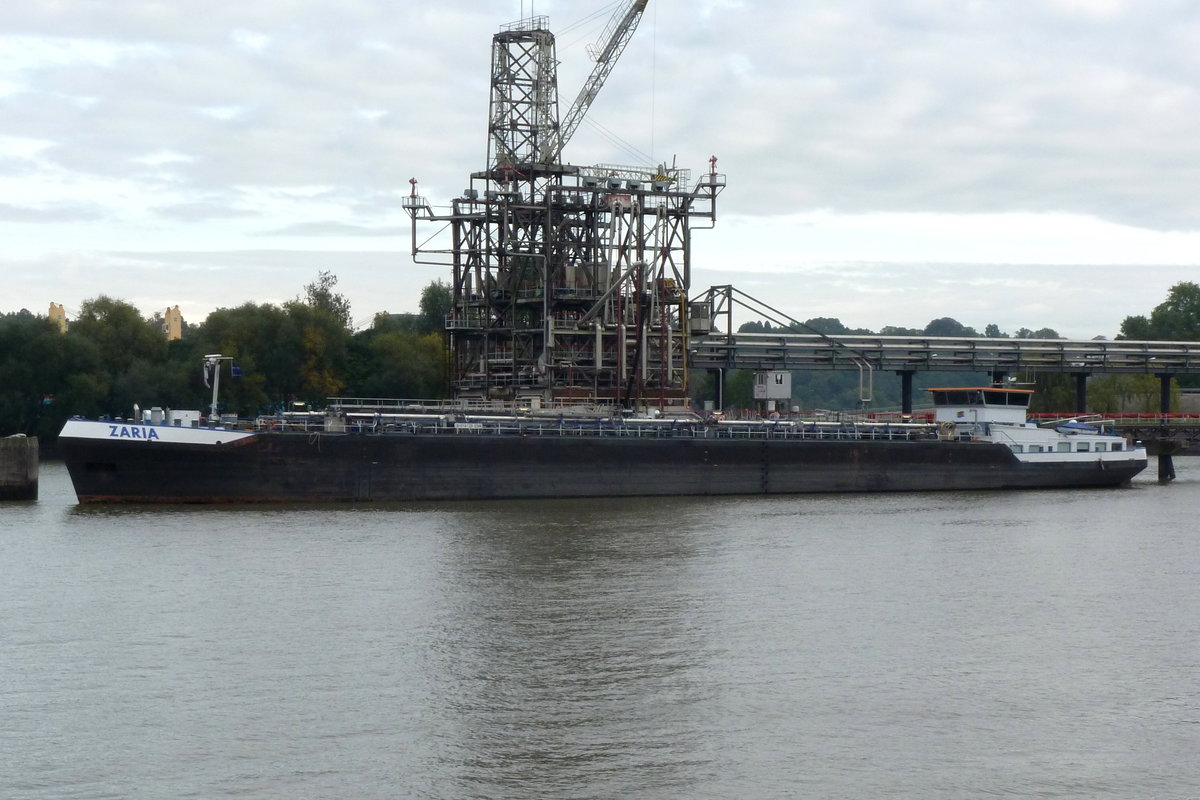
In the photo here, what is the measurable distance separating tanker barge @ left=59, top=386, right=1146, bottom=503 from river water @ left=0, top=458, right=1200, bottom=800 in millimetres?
8257

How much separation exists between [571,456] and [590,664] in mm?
37677

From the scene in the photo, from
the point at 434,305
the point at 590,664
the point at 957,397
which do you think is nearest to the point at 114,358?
the point at 434,305

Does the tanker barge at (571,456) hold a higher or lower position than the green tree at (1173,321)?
lower

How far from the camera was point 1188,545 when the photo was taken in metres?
49.5

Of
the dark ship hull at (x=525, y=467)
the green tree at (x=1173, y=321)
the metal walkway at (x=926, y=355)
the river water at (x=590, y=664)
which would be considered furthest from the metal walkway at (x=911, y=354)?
the green tree at (x=1173, y=321)

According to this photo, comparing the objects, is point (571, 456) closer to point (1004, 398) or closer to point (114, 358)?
point (1004, 398)

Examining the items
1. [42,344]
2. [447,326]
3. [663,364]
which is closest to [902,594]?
[663,364]

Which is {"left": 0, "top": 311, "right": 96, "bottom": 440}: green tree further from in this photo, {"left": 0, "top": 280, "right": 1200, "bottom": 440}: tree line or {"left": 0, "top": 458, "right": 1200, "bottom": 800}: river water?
{"left": 0, "top": 458, "right": 1200, "bottom": 800}: river water

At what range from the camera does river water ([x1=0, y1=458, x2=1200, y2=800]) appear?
22.8m

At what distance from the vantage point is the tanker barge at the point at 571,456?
59125mm

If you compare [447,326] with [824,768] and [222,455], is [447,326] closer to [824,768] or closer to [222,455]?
[222,455]

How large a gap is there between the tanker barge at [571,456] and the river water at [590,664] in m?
8.26

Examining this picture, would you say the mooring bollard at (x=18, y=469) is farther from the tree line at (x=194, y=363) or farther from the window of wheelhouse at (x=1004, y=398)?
the window of wheelhouse at (x=1004, y=398)

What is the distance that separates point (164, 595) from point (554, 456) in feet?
103
